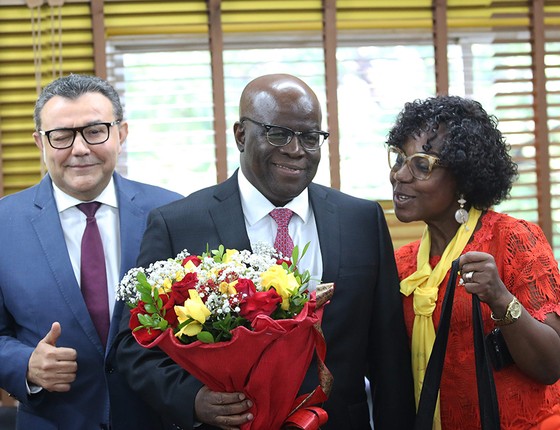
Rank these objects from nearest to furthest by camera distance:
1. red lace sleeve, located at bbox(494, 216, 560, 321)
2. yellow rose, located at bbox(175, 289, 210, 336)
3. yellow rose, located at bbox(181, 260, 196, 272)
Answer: yellow rose, located at bbox(175, 289, 210, 336) → yellow rose, located at bbox(181, 260, 196, 272) → red lace sleeve, located at bbox(494, 216, 560, 321)

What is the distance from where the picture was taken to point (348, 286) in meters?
2.54

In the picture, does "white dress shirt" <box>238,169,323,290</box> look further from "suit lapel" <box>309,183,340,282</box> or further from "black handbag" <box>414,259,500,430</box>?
"black handbag" <box>414,259,500,430</box>

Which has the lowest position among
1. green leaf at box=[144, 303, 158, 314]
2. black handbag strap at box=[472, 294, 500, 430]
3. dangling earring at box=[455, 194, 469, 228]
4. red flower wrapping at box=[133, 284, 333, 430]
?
black handbag strap at box=[472, 294, 500, 430]

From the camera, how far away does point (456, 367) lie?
102 inches

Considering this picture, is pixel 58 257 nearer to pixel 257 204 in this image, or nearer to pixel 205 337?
pixel 257 204

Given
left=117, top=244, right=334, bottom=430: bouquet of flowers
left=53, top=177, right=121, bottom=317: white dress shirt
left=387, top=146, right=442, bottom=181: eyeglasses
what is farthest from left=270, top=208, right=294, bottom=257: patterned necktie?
left=53, top=177, right=121, bottom=317: white dress shirt

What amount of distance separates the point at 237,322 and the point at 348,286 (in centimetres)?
63

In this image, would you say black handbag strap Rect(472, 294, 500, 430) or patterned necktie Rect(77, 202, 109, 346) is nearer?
black handbag strap Rect(472, 294, 500, 430)

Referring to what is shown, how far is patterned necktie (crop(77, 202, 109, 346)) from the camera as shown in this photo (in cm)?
280

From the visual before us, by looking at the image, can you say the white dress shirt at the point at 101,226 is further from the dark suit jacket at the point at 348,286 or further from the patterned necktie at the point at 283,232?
the patterned necktie at the point at 283,232

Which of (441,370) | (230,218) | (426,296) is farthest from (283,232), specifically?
(441,370)

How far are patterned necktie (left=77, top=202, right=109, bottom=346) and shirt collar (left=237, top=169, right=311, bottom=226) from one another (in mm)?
580

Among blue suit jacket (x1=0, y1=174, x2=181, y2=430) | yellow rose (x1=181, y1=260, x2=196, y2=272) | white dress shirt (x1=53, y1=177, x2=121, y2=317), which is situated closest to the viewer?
yellow rose (x1=181, y1=260, x2=196, y2=272)

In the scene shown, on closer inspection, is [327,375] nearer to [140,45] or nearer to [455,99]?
[455,99]
